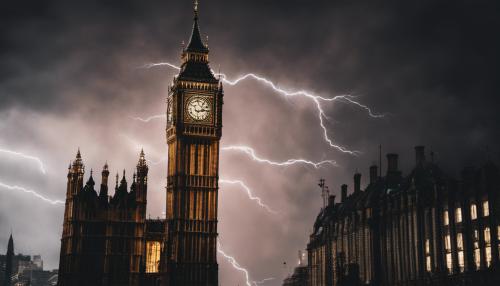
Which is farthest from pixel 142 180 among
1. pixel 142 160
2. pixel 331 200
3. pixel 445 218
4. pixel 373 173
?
pixel 445 218

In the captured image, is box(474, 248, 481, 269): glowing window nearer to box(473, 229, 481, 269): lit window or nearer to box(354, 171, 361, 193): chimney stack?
box(473, 229, 481, 269): lit window

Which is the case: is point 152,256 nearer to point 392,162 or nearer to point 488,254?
point 392,162

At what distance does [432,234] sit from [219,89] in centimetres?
4005

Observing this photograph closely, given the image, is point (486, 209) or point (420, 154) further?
point (420, 154)

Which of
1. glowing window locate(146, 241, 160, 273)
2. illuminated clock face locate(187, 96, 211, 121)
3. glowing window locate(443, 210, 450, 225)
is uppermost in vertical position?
illuminated clock face locate(187, 96, 211, 121)

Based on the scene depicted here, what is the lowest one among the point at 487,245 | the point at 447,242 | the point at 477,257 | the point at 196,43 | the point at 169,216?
the point at 477,257

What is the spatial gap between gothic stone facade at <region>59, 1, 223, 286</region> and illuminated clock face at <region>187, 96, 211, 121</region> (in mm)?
141

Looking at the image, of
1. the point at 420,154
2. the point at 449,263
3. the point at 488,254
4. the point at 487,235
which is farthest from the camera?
the point at 420,154

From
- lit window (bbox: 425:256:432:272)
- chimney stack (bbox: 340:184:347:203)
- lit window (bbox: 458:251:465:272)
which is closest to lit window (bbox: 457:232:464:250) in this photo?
lit window (bbox: 458:251:465:272)

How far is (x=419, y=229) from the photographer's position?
274 ft

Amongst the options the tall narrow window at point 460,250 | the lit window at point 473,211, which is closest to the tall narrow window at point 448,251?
the tall narrow window at point 460,250

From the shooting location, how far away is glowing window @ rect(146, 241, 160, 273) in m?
102

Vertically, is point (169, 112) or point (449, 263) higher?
point (169, 112)

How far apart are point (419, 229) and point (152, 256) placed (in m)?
38.0
